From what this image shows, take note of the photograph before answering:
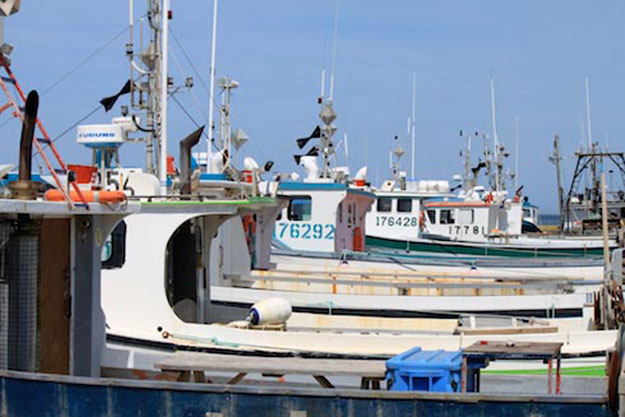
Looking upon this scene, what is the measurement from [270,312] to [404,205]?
65.1ft

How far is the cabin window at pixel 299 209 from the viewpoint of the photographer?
2255 cm

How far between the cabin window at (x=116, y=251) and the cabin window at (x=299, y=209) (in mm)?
11071

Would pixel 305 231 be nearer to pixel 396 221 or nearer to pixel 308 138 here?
pixel 308 138

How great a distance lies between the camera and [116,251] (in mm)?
11461

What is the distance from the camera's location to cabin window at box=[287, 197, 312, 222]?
74.0 ft

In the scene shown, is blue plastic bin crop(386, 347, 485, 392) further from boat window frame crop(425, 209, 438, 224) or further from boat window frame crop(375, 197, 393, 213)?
boat window frame crop(425, 209, 438, 224)

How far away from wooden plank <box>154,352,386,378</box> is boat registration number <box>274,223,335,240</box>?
14146mm

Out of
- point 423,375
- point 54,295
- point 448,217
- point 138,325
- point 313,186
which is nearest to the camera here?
point 423,375

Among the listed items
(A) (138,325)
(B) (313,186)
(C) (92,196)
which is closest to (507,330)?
(A) (138,325)

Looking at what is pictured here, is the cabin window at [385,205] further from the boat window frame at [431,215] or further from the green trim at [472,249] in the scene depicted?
the boat window frame at [431,215]

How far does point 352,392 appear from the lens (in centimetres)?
707

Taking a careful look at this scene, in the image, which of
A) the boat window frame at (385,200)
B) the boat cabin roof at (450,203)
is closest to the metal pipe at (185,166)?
the boat window frame at (385,200)

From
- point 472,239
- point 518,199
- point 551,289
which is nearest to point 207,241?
point 551,289

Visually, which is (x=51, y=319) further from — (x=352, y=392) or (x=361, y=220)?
(x=361, y=220)
